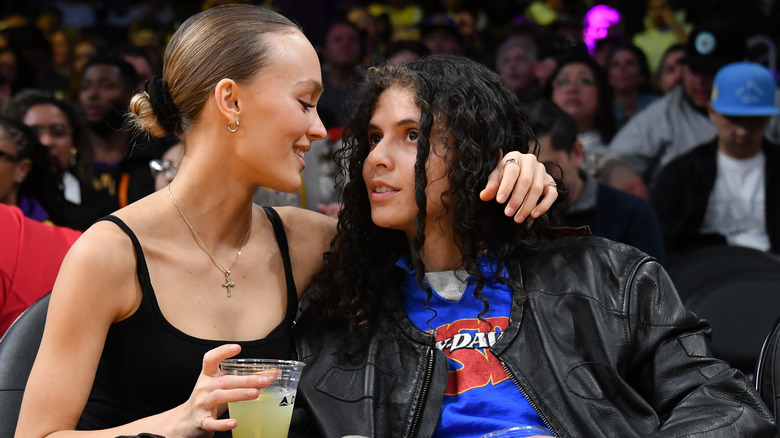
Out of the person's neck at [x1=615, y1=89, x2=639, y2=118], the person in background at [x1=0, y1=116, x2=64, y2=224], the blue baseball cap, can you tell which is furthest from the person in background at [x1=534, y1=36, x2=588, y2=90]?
the person in background at [x1=0, y1=116, x2=64, y2=224]

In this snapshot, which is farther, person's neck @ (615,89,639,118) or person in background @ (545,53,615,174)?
person's neck @ (615,89,639,118)

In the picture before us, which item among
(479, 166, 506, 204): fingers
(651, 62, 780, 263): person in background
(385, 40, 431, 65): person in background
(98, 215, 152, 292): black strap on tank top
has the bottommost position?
(651, 62, 780, 263): person in background

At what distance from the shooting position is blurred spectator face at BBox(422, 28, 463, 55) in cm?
769

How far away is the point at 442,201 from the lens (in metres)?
2.42

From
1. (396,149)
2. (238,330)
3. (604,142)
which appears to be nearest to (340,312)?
(238,330)

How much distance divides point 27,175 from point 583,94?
3.56m

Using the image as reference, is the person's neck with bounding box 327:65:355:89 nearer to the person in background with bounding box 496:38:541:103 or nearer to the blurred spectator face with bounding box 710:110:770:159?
the person in background with bounding box 496:38:541:103

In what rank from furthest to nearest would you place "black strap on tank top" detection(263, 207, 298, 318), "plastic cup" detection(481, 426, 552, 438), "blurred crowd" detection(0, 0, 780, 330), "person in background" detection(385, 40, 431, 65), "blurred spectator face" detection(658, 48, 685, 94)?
"blurred spectator face" detection(658, 48, 685, 94), "person in background" detection(385, 40, 431, 65), "blurred crowd" detection(0, 0, 780, 330), "black strap on tank top" detection(263, 207, 298, 318), "plastic cup" detection(481, 426, 552, 438)

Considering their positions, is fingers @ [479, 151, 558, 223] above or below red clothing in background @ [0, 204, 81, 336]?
above

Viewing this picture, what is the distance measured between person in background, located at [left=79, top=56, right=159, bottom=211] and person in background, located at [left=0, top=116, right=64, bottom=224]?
744mm

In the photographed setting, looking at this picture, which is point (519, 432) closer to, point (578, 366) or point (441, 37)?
point (578, 366)

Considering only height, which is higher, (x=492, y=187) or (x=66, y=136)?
(x=492, y=187)

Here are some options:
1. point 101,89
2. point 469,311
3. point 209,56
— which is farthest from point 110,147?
point 469,311

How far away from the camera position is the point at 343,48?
7.52 m
